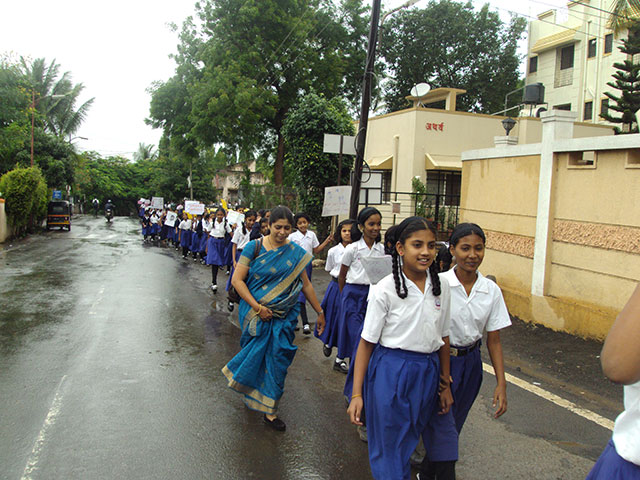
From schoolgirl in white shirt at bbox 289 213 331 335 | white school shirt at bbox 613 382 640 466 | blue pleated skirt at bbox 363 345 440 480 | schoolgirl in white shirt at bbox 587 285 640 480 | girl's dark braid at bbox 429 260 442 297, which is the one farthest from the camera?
schoolgirl in white shirt at bbox 289 213 331 335

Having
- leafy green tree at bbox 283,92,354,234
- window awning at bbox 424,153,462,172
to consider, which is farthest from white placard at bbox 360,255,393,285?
window awning at bbox 424,153,462,172

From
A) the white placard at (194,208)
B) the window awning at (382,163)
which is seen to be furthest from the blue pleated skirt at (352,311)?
the window awning at (382,163)

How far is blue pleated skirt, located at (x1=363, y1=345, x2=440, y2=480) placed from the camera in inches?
113

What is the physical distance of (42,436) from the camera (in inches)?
168

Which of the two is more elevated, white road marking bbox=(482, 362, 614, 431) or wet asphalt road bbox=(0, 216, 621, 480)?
white road marking bbox=(482, 362, 614, 431)

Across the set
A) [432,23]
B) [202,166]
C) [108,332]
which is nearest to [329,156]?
[108,332]

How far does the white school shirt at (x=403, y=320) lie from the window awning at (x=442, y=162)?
1622 centimetres

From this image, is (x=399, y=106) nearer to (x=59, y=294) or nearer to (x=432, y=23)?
(x=432, y=23)

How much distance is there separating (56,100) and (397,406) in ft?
135

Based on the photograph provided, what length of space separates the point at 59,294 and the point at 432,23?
26.6m

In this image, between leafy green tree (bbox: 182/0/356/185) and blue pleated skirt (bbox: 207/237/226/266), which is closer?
blue pleated skirt (bbox: 207/237/226/266)

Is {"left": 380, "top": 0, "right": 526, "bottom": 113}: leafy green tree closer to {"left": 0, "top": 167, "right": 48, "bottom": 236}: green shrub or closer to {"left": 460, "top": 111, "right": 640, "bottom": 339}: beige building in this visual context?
{"left": 0, "top": 167, "right": 48, "bottom": 236}: green shrub

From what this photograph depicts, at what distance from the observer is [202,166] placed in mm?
46781

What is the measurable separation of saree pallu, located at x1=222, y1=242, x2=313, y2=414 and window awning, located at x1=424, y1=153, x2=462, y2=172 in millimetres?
14711
